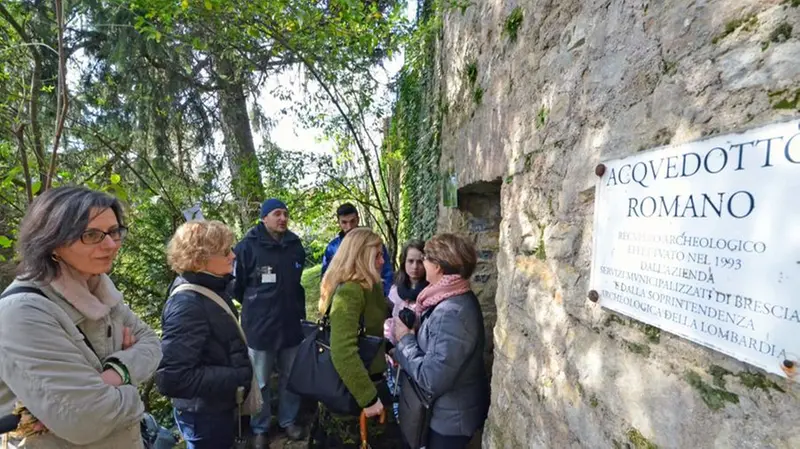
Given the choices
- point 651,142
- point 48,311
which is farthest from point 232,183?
point 651,142

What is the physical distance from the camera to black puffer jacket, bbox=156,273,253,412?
1.95 meters

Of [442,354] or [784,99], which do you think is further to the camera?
[442,354]

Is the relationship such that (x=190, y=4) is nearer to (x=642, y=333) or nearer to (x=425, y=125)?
(x=425, y=125)

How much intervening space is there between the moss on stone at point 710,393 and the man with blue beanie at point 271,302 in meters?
2.91

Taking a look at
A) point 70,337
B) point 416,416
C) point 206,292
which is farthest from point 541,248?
point 70,337

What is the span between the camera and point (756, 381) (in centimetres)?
84

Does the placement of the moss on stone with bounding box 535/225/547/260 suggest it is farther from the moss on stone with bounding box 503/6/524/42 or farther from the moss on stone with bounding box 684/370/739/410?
the moss on stone with bounding box 503/6/524/42

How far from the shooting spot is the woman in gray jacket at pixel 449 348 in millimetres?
2033

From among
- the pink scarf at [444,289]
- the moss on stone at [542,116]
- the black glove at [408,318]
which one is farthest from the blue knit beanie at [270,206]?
the moss on stone at [542,116]

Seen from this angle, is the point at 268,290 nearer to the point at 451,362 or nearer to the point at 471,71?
the point at 451,362

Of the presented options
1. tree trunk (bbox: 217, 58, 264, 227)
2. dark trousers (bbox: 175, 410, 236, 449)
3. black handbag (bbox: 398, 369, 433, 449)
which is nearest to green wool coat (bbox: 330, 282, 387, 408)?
black handbag (bbox: 398, 369, 433, 449)

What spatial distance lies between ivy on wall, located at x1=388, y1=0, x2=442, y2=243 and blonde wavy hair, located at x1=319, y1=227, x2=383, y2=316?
1.53 meters

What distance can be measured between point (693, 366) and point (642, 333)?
166 millimetres

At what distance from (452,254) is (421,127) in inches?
91.7
